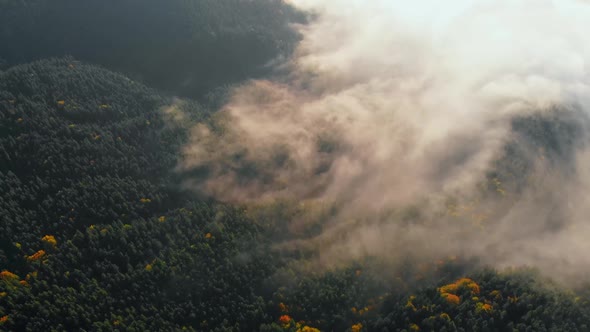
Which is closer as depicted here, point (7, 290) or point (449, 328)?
point (449, 328)

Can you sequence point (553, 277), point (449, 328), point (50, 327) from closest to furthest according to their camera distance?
point (449, 328) → point (50, 327) → point (553, 277)

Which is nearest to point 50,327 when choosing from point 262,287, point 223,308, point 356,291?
point 223,308

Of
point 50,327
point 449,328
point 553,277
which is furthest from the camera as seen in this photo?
point 553,277

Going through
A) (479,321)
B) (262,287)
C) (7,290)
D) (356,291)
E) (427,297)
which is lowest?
(479,321)

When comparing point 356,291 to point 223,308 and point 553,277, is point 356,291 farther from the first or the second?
point 553,277

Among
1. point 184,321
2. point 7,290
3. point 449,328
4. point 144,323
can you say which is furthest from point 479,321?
point 7,290

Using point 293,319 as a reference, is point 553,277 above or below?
below

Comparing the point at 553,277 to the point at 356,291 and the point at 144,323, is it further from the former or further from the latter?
the point at 144,323

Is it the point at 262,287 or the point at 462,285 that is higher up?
the point at 262,287

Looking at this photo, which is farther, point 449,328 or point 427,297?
point 427,297
